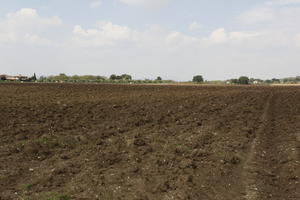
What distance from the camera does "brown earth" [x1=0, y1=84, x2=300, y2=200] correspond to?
8.32m

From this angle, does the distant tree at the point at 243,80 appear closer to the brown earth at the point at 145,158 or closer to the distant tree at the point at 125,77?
the distant tree at the point at 125,77

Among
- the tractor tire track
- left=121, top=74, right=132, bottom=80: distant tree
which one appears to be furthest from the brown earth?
left=121, top=74, right=132, bottom=80: distant tree

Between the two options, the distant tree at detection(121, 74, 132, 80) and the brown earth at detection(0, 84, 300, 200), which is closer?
the brown earth at detection(0, 84, 300, 200)

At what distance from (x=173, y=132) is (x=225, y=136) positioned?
7.86ft

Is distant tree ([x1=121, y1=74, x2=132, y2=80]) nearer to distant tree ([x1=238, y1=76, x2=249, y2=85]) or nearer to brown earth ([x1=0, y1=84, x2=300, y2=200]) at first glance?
distant tree ([x1=238, y1=76, x2=249, y2=85])

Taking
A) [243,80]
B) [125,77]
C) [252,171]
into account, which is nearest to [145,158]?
[252,171]

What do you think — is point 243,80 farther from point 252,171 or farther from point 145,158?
point 252,171

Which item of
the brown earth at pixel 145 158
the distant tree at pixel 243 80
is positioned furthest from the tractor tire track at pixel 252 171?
the distant tree at pixel 243 80

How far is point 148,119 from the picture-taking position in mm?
19672

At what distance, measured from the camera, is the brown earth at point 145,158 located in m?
8.32

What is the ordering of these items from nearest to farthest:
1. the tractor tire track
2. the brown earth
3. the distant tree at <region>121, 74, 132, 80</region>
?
1. the tractor tire track
2. the brown earth
3. the distant tree at <region>121, 74, 132, 80</region>

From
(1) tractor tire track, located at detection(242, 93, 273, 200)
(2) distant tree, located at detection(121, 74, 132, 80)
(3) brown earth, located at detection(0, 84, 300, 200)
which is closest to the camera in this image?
(1) tractor tire track, located at detection(242, 93, 273, 200)

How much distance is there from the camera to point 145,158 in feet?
36.9

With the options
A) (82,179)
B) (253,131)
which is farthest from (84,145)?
(253,131)
